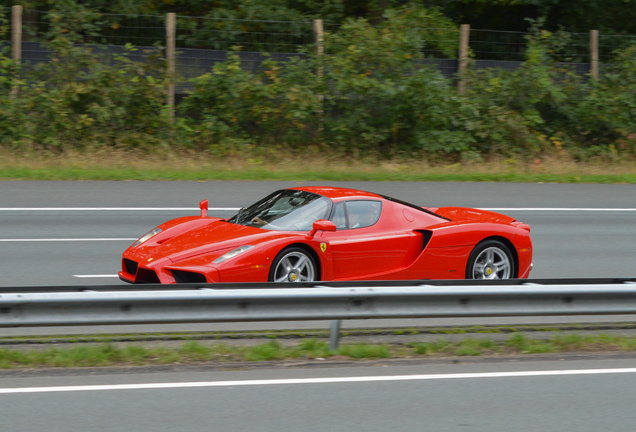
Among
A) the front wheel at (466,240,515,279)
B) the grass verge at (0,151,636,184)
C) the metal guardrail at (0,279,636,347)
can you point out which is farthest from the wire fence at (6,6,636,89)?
the metal guardrail at (0,279,636,347)

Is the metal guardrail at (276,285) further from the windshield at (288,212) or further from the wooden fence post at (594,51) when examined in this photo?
the wooden fence post at (594,51)

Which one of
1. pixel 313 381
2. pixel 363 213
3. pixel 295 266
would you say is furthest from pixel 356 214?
pixel 313 381

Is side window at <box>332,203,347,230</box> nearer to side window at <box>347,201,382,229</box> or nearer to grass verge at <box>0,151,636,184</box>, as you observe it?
side window at <box>347,201,382,229</box>

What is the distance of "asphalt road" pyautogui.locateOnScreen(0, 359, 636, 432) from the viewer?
15.7 ft

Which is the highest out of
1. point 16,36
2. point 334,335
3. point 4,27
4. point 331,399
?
point 4,27

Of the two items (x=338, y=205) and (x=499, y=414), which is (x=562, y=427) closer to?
(x=499, y=414)

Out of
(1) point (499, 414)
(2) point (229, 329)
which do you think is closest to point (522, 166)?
(2) point (229, 329)

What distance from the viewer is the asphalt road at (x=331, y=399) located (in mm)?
4789

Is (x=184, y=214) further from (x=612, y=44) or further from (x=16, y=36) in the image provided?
(x=612, y=44)

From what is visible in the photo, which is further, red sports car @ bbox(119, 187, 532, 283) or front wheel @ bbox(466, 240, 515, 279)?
front wheel @ bbox(466, 240, 515, 279)

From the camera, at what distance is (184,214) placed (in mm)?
13055

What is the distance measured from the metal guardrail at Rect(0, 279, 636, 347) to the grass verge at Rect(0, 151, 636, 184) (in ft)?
34.3

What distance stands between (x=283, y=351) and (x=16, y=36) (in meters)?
16.4

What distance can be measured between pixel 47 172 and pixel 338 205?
31.6 feet
